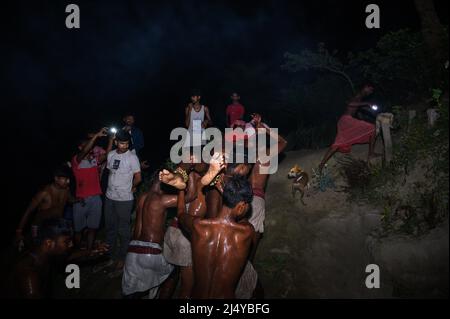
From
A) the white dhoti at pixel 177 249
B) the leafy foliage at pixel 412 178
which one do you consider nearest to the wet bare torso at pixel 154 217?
the white dhoti at pixel 177 249

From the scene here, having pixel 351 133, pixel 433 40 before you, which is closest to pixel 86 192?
pixel 351 133

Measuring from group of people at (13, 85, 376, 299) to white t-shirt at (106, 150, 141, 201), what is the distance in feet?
0.06

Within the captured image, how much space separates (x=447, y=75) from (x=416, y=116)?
96 cm

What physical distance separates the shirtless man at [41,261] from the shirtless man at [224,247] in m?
1.63

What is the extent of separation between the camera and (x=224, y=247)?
342 centimetres

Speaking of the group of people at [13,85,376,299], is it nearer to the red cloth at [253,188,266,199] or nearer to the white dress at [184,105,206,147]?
the red cloth at [253,188,266,199]

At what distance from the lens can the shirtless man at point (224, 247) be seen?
3.40 meters

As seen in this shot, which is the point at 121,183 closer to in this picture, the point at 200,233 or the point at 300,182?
the point at 200,233

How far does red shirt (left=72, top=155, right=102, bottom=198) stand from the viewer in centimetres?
601

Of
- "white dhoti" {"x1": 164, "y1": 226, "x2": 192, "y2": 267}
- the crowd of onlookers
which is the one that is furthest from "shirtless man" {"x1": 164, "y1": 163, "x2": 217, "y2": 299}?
the crowd of onlookers

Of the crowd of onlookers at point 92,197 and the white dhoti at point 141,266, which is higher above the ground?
the crowd of onlookers at point 92,197

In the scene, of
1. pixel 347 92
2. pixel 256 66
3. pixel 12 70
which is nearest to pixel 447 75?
pixel 347 92

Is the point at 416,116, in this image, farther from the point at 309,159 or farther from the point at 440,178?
the point at 309,159

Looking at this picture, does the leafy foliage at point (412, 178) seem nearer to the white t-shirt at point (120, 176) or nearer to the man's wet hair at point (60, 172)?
the white t-shirt at point (120, 176)
